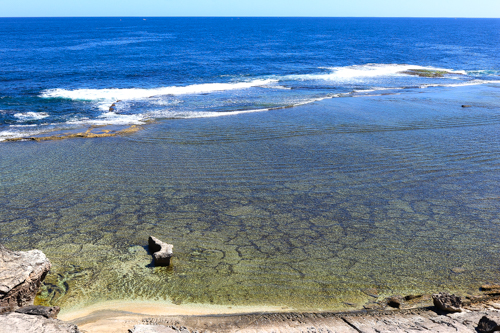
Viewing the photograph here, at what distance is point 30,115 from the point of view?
2133cm

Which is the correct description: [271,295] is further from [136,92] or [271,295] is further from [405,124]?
[136,92]

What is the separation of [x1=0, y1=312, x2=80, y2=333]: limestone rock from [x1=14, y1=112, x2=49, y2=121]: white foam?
18.1 m

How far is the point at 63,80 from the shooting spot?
31688mm

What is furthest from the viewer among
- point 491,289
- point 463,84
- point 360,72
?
point 360,72

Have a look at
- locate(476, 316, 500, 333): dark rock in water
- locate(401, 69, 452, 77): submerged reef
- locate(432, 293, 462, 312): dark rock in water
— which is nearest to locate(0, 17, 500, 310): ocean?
locate(432, 293, 462, 312): dark rock in water

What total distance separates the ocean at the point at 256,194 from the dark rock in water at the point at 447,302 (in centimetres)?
79

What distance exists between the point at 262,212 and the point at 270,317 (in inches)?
164

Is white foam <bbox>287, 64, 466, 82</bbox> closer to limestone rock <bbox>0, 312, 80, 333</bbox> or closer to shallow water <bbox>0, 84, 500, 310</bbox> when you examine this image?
shallow water <bbox>0, 84, 500, 310</bbox>

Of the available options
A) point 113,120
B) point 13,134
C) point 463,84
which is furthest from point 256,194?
point 463,84

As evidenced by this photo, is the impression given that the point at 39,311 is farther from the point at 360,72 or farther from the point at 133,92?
the point at 360,72

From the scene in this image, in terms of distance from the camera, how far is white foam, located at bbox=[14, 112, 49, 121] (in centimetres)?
2080

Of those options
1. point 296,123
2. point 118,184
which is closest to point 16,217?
point 118,184

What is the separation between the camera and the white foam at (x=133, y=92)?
25.9 m

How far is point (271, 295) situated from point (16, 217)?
23.8 feet
